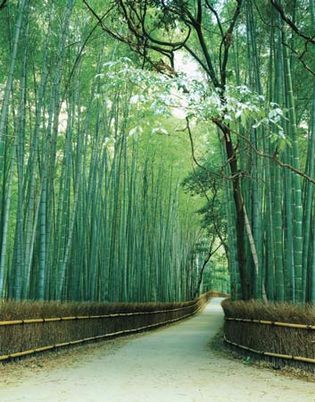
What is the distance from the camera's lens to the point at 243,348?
652 cm

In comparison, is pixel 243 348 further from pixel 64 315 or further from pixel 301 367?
pixel 64 315

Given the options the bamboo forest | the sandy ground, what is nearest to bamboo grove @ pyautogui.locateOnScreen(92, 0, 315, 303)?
the bamboo forest

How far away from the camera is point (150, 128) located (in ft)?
30.4

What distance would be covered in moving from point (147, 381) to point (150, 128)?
18.2 feet

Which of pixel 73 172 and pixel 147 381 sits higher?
pixel 73 172

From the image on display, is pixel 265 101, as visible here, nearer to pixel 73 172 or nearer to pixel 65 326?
pixel 65 326

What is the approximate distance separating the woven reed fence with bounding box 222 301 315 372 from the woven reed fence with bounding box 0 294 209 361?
2.26 meters

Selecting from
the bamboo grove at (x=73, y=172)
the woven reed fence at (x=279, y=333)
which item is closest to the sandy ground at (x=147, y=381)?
the woven reed fence at (x=279, y=333)

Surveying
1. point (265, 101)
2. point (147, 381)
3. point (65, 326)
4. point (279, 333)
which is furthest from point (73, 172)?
point (265, 101)

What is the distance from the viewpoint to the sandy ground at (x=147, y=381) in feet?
12.6

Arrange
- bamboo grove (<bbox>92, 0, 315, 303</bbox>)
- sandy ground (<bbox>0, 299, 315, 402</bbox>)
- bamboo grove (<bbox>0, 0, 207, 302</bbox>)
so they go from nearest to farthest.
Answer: sandy ground (<bbox>0, 299, 315, 402</bbox>)
bamboo grove (<bbox>92, 0, 315, 303</bbox>)
bamboo grove (<bbox>0, 0, 207, 302</bbox>)

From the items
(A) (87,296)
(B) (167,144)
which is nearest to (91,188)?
(A) (87,296)

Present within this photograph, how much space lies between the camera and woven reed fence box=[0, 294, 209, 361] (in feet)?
17.4

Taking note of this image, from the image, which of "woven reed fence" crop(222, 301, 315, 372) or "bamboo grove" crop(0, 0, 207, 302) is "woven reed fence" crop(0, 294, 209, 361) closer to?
"bamboo grove" crop(0, 0, 207, 302)
